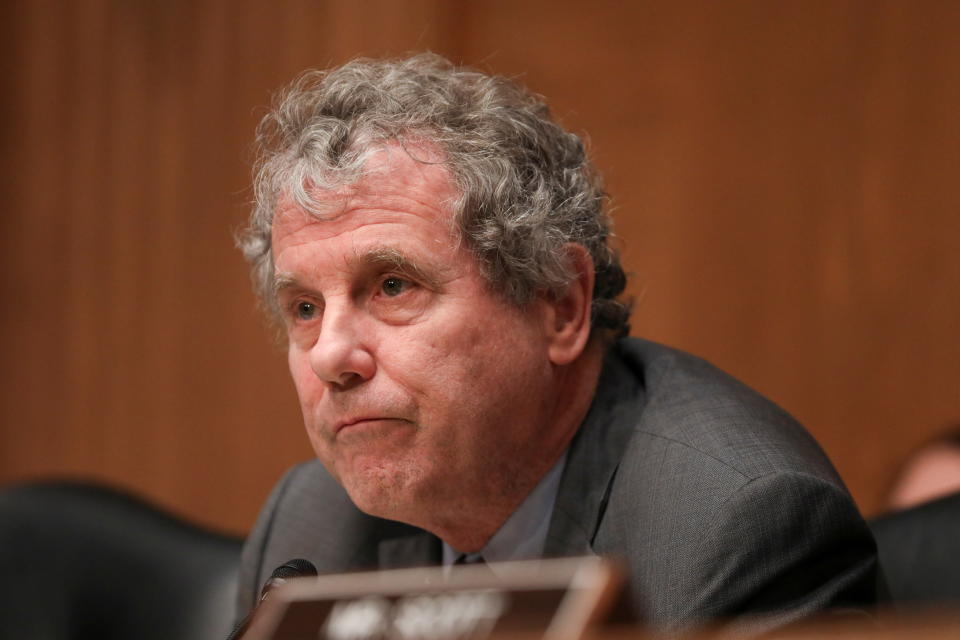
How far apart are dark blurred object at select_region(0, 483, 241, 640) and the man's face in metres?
0.65

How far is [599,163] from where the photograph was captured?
337cm

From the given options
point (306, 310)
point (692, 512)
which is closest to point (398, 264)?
point (306, 310)

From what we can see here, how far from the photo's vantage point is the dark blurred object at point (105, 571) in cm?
228

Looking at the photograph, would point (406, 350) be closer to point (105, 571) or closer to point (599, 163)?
point (105, 571)

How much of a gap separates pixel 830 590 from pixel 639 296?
1857 mm

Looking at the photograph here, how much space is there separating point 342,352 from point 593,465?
430mm

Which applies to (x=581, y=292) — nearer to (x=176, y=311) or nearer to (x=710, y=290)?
(x=710, y=290)

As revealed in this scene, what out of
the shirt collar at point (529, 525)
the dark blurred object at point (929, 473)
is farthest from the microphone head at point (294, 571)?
the dark blurred object at point (929, 473)

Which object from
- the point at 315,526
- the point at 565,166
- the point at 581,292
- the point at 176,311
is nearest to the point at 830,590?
the point at 581,292

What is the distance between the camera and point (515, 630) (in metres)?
0.82

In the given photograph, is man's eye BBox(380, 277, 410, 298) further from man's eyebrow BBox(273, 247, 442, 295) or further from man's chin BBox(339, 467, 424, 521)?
man's chin BBox(339, 467, 424, 521)

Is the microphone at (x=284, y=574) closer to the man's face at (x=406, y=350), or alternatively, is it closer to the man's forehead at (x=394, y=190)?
the man's face at (x=406, y=350)

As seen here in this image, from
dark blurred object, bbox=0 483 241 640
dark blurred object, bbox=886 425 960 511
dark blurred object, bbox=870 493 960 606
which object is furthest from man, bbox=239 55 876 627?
dark blurred object, bbox=886 425 960 511

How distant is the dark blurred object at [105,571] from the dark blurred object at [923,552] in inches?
46.0
